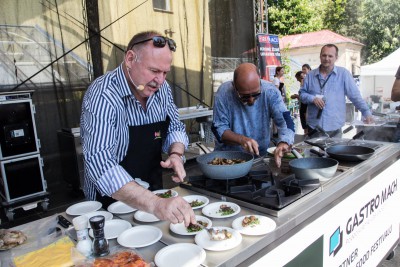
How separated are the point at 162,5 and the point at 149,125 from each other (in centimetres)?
516

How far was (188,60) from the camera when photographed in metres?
6.81

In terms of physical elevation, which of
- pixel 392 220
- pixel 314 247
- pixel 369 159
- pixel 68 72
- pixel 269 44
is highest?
pixel 269 44

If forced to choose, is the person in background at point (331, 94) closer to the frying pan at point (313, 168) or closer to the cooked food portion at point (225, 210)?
the frying pan at point (313, 168)

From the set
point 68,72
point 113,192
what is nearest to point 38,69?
point 68,72

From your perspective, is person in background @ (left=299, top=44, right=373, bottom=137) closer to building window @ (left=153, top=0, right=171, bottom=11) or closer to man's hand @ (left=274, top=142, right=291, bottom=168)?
man's hand @ (left=274, top=142, right=291, bottom=168)

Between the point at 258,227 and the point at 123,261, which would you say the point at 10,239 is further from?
the point at 258,227

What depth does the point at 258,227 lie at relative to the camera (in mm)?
1294

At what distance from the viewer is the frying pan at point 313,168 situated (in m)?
1.71

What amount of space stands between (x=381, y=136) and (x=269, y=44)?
4043 mm

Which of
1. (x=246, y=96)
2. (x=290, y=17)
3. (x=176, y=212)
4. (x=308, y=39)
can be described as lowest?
(x=176, y=212)

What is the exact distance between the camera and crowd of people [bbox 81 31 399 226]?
4.35ft

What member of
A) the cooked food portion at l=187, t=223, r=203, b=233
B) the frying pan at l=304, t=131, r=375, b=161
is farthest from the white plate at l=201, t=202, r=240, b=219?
the frying pan at l=304, t=131, r=375, b=161

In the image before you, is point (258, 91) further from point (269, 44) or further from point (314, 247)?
point (269, 44)

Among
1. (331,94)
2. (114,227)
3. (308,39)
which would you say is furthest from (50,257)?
(308,39)
